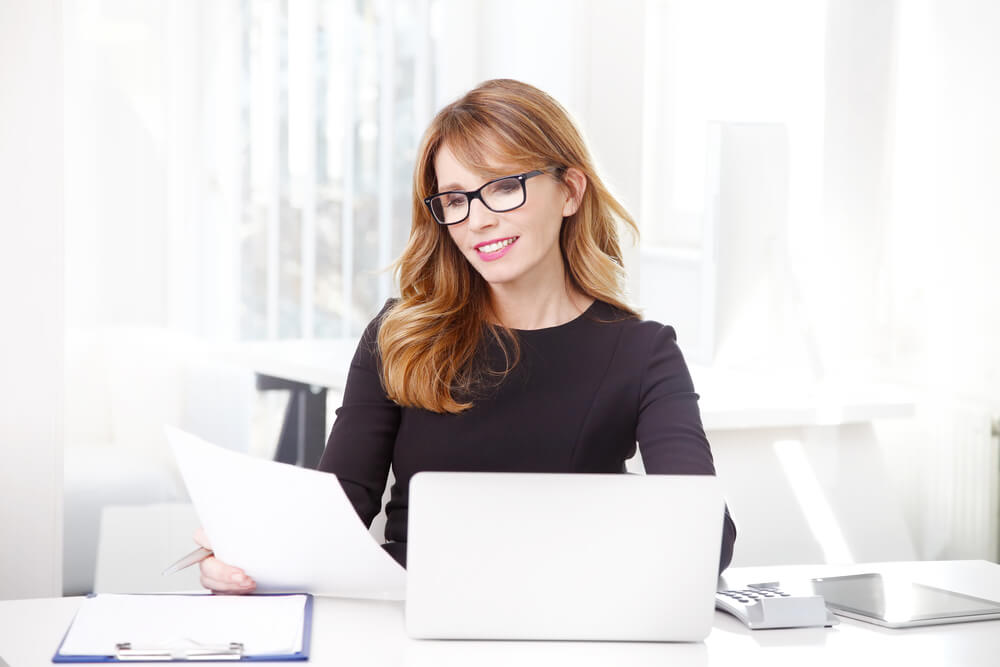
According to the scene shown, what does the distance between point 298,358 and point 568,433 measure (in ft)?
3.45

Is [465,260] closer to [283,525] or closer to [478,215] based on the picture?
[478,215]

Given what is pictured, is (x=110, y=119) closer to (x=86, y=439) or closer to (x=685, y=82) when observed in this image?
(x=86, y=439)

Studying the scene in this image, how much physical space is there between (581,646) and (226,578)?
0.43 metres

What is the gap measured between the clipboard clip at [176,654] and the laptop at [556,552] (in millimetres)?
192

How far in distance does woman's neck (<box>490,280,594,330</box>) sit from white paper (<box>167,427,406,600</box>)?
0.66m

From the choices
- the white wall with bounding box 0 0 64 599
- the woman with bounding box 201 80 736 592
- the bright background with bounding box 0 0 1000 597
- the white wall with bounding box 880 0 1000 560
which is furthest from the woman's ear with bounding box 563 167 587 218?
the white wall with bounding box 880 0 1000 560

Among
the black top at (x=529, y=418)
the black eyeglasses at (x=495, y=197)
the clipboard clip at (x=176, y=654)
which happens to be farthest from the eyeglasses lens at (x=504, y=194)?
the clipboard clip at (x=176, y=654)

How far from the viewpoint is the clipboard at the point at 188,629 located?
116 cm

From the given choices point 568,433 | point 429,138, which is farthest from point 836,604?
point 429,138

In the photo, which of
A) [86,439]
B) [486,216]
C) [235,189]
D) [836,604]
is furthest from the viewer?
[235,189]

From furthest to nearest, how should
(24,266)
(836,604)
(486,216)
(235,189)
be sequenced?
(235,189)
(24,266)
(486,216)
(836,604)

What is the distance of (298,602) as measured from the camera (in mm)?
1341

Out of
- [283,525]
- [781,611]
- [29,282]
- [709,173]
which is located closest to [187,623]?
[283,525]

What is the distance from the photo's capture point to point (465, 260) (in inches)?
75.0
